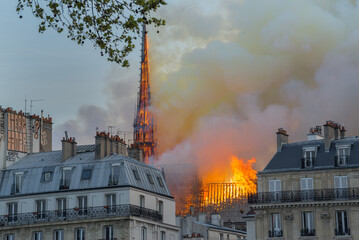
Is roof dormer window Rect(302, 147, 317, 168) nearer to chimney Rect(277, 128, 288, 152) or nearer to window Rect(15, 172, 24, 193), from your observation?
chimney Rect(277, 128, 288, 152)

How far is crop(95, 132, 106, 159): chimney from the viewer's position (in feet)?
236

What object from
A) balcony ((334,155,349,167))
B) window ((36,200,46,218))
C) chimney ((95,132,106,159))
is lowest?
window ((36,200,46,218))

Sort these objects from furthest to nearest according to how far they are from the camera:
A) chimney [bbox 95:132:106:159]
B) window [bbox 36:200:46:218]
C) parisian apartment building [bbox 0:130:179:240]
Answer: chimney [bbox 95:132:106:159]
window [bbox 36:200:46:218]
parisian apartment building [bbox 0:130:179:240]

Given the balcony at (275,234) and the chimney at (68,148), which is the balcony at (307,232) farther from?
the chimney at (68,148)

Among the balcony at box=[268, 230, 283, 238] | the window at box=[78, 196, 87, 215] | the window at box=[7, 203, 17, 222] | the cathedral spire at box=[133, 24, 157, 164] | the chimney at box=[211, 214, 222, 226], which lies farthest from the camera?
the cathedral spire at box=[133, 24, 157, 164]

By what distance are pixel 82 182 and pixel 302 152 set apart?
16655mm

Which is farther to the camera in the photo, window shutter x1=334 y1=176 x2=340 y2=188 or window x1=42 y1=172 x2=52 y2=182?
window x1=42 y1=172 x2=52 y2=182

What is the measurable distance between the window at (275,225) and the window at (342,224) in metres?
4.34

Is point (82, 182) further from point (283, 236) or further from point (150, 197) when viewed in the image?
point (283, 236)

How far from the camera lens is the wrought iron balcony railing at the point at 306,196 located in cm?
6569

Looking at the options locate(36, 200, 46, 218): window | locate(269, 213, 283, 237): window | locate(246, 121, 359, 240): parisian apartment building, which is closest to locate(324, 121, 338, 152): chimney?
locate(246, 121, 359, 240): parisian apartment building

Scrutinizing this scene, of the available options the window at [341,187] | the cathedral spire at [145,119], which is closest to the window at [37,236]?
the window at [341,187]

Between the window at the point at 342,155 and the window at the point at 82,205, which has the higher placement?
the window at the point at 342,155

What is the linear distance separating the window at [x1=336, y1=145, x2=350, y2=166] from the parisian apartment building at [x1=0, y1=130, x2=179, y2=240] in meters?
14.6
